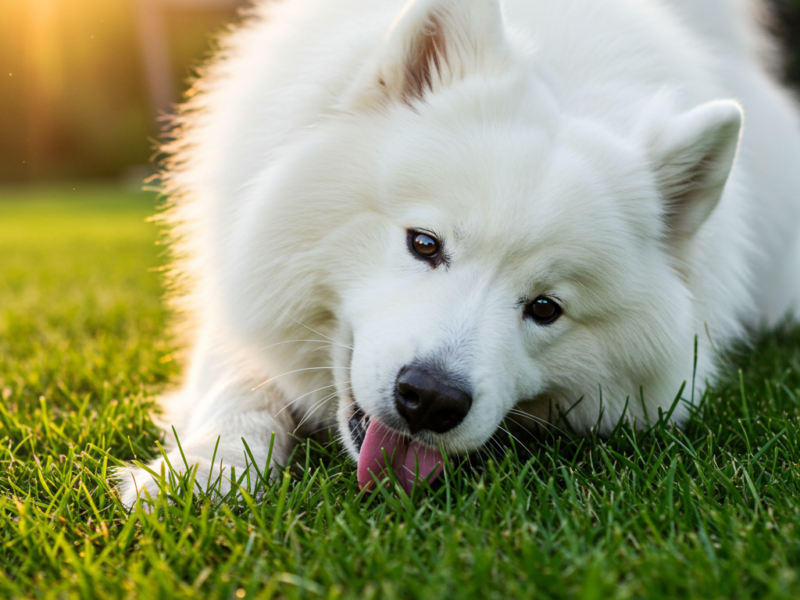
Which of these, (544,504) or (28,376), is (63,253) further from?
(544,504)

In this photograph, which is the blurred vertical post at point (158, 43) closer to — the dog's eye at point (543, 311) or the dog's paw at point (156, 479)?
the dog's paw at point (156, 479)

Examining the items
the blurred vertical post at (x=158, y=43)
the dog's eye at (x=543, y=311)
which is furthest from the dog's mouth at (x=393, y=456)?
the blurred vertical post at (x=158, y=43)

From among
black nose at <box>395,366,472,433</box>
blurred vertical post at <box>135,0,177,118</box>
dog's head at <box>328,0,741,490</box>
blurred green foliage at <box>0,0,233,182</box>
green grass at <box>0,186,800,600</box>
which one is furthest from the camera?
blurred vertical post at <box>135,0,177,118</box>

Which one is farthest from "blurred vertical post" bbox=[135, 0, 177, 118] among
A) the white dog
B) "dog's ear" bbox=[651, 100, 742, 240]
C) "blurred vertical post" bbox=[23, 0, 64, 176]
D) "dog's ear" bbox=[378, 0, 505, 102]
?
"dog's ear" bbox=[651, 100, 742, 240]

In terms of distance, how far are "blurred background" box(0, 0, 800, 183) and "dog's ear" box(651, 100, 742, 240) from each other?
12.3 meters

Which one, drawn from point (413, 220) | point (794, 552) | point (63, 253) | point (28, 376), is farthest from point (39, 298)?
point (794, 552)

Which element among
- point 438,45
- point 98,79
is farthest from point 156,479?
point 98,79

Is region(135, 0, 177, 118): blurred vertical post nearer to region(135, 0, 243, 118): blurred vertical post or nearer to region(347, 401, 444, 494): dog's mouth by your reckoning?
region(135, 0, 243, 118): blurred vertical post

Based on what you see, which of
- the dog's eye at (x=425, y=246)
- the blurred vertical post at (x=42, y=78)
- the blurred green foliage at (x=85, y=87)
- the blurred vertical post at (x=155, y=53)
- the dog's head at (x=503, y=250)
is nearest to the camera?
the dog's head at (x=503, y=250)

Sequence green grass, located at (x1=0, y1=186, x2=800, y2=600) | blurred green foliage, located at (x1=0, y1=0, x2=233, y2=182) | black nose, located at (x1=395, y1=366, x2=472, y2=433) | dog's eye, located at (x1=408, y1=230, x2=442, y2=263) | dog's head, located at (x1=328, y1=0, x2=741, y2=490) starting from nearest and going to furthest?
green grass, located at (x1=0, y1=186, x2=800, y2=600) → black nose, located at (x1=395, y1=366, x2=472, y2=433) → dog's head, located at (x1=328, y1=0, x2=741, y2=490) → dog's eye, located at (x1=408, y1=230, x2=442, y2=263) → blurred green foliage, located at (x1=0, y1=0, x2=233, y2=182)

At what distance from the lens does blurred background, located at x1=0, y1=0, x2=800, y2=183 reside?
1488 centimetres

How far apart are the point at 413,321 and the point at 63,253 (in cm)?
632

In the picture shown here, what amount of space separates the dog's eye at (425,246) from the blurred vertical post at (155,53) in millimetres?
16845

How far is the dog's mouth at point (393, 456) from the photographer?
74.5 inches
